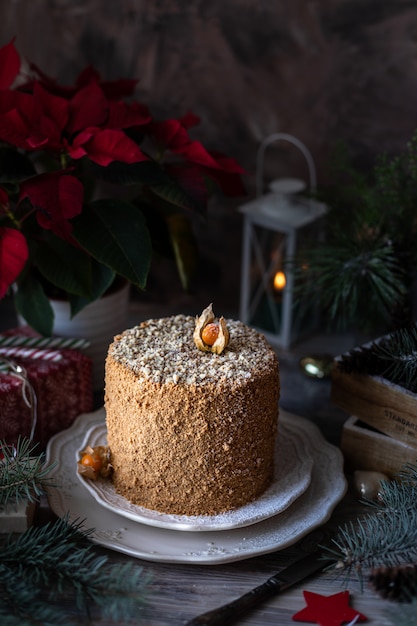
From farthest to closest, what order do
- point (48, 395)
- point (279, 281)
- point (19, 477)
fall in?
point (279, 281) < point (48, 395) < point (19, 477)

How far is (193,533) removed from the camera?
43.8 inches

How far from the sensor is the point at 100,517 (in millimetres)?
1137

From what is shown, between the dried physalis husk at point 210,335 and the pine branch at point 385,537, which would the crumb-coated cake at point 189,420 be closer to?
the dried physalis husk at point 210,335

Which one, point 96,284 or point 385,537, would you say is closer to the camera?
point 385,537

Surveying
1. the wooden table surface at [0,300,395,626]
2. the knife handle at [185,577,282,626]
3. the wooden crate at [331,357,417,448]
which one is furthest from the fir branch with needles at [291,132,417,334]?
the knife handle at [185,577,282,626]

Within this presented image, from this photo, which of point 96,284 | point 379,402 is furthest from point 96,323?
point 379,402

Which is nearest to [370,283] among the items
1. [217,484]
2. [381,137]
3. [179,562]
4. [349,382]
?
[349,382]

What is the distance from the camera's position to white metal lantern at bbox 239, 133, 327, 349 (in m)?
1.54

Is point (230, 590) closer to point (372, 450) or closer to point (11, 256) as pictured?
point (372, 450)

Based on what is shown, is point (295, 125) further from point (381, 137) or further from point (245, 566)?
point (245, 566)

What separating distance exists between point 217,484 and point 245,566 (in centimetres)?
11

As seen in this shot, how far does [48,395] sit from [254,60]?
748 mm

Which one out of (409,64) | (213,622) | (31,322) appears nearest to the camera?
(213,622)

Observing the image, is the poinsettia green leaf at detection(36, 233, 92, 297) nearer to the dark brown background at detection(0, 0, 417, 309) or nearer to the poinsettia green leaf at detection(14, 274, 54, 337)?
the poinsettia green leaf at detection(14, 274, 54, 337)
